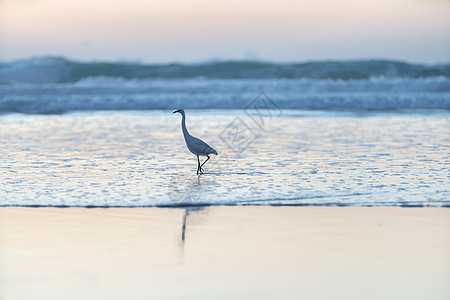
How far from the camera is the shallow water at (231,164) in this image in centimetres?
Answer: 675

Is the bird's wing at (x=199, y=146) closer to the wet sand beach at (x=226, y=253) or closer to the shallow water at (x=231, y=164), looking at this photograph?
the shallow water at (x=231, y=164)

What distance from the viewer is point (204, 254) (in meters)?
4.68

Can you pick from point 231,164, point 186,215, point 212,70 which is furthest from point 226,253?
point 212,70

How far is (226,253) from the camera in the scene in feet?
15.4

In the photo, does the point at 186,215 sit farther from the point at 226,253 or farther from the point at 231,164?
the point at 231,164

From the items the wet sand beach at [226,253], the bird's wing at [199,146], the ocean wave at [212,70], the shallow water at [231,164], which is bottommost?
the shallow water at [231,164]

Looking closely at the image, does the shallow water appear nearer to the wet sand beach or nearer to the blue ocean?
the blue ocean

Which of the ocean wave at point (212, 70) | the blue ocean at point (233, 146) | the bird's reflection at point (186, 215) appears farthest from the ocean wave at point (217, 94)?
the bird's reflection at point (186, 215)

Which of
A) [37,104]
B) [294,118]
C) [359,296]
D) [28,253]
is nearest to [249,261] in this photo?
[359,296]

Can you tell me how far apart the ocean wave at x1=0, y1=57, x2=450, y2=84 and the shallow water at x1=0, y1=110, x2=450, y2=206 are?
17.1 meters

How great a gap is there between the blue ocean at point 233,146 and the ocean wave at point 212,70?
316 cm

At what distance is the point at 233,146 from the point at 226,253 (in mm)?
6960

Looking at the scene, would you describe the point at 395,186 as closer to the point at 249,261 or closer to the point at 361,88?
the point at 249,261

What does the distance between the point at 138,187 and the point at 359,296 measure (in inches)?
154
